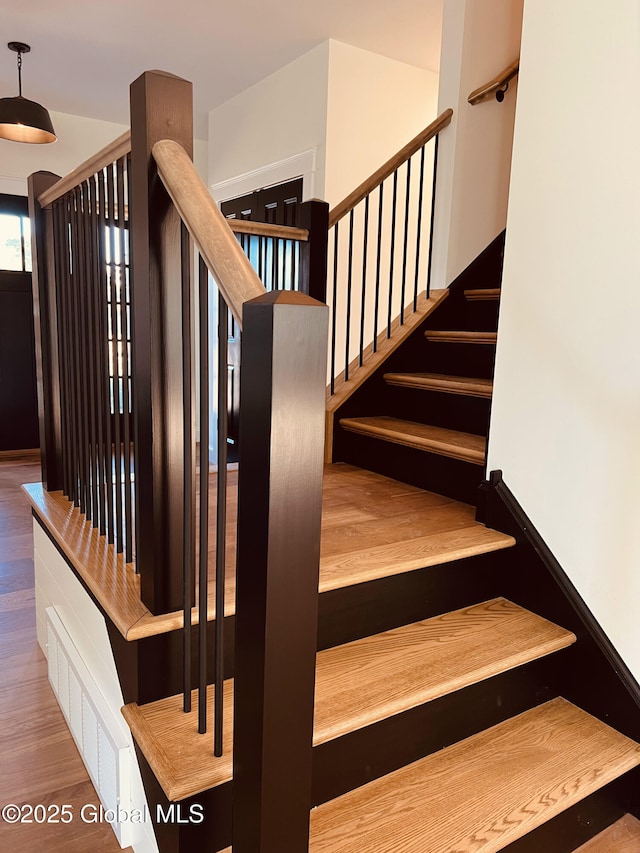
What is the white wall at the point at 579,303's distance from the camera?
5.10 ft

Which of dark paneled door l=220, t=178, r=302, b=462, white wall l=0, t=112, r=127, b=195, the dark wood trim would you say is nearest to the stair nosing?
the dark wood trim

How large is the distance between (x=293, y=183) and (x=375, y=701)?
396 centimetres

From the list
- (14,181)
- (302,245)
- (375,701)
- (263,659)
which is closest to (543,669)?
(375,701)

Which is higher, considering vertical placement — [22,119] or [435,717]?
[22,119]

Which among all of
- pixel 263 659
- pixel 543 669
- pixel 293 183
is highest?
pixel 293 183

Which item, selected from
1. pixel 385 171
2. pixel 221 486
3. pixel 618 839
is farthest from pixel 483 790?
pixel 385 171

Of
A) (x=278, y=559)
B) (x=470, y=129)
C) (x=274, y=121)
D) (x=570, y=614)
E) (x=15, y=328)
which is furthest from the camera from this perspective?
(x=15, y=328)

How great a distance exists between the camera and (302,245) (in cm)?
258

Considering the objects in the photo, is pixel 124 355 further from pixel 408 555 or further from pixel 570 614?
pixel 570 614

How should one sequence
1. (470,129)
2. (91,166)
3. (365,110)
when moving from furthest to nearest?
1. (365,110)
2. (470,129)
3. (91,166)

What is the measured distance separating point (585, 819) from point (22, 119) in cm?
479

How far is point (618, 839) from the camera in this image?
5.04 feet

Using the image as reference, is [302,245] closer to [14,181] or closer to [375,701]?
[375,701]

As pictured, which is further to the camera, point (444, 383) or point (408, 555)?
point (444, 383)
